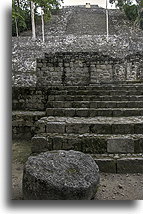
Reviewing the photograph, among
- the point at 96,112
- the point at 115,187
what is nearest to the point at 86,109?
the point at 96,112

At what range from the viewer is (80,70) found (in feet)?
29.9

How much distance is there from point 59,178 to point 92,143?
131cm

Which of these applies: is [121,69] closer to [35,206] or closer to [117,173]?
[117,173]

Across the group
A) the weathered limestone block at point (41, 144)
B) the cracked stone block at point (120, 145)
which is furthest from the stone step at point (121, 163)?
the weathered limestone block at point (41, 144)

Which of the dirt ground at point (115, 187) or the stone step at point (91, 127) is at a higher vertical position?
the stone step at point (91, 127)

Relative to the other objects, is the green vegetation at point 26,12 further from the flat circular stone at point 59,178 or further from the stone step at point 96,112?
the flat circular stone at point 59,178

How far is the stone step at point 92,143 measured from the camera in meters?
3.77

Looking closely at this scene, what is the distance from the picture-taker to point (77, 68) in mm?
9109

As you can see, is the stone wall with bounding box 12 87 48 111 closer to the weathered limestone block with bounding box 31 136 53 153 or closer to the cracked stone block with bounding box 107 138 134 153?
the weathered limestone block with bounding box 31 136 53 153

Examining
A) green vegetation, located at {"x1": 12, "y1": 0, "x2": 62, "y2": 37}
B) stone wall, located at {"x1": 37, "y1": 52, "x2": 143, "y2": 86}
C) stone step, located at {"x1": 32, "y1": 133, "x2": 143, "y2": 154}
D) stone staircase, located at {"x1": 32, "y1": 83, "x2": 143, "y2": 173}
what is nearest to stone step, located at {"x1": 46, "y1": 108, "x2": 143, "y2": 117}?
stone staircase, located at {"x1": 32, "y1": 83, "x2": 143, "y2": 173}

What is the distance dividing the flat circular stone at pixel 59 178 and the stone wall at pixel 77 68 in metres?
6.12

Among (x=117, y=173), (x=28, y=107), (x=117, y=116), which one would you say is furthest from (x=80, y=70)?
(x=117, y=173)

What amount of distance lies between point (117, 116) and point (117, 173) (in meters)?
1.74

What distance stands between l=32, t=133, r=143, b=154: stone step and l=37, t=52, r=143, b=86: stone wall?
5148mm
